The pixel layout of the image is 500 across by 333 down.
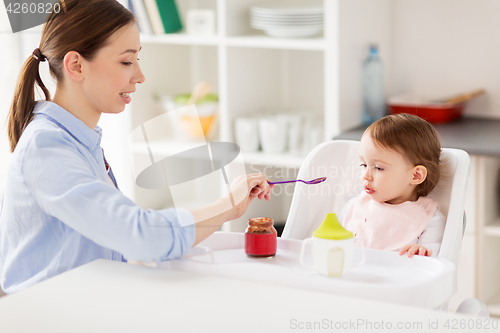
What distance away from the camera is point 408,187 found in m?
1.50

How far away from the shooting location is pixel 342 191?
161 centimetres

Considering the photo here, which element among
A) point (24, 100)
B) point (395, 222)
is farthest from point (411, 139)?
point (24, 100)

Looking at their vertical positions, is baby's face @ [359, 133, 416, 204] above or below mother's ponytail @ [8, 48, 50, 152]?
below

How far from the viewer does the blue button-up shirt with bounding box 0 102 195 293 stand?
1056mm

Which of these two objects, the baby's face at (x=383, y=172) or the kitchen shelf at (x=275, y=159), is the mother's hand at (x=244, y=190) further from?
the kitchen shelf at (x=275, y=159)

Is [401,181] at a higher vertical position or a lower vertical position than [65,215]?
lower

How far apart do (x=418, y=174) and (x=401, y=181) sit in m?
0.05

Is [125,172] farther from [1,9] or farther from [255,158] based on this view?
[1,9]

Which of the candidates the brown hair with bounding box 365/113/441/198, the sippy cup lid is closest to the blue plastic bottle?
the brown hair with bounding box 365/113/441/198

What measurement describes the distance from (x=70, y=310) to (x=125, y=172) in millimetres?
1921

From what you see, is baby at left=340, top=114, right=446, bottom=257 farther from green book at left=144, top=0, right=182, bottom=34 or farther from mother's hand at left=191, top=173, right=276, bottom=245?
green book at left=144, top=0, right=182, bottom=34

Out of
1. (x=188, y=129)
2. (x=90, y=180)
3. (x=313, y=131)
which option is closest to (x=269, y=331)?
(x=90, y=180)

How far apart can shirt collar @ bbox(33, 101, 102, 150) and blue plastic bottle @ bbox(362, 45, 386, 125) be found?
1.43 m

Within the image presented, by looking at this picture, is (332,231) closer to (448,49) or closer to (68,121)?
(68,121)
